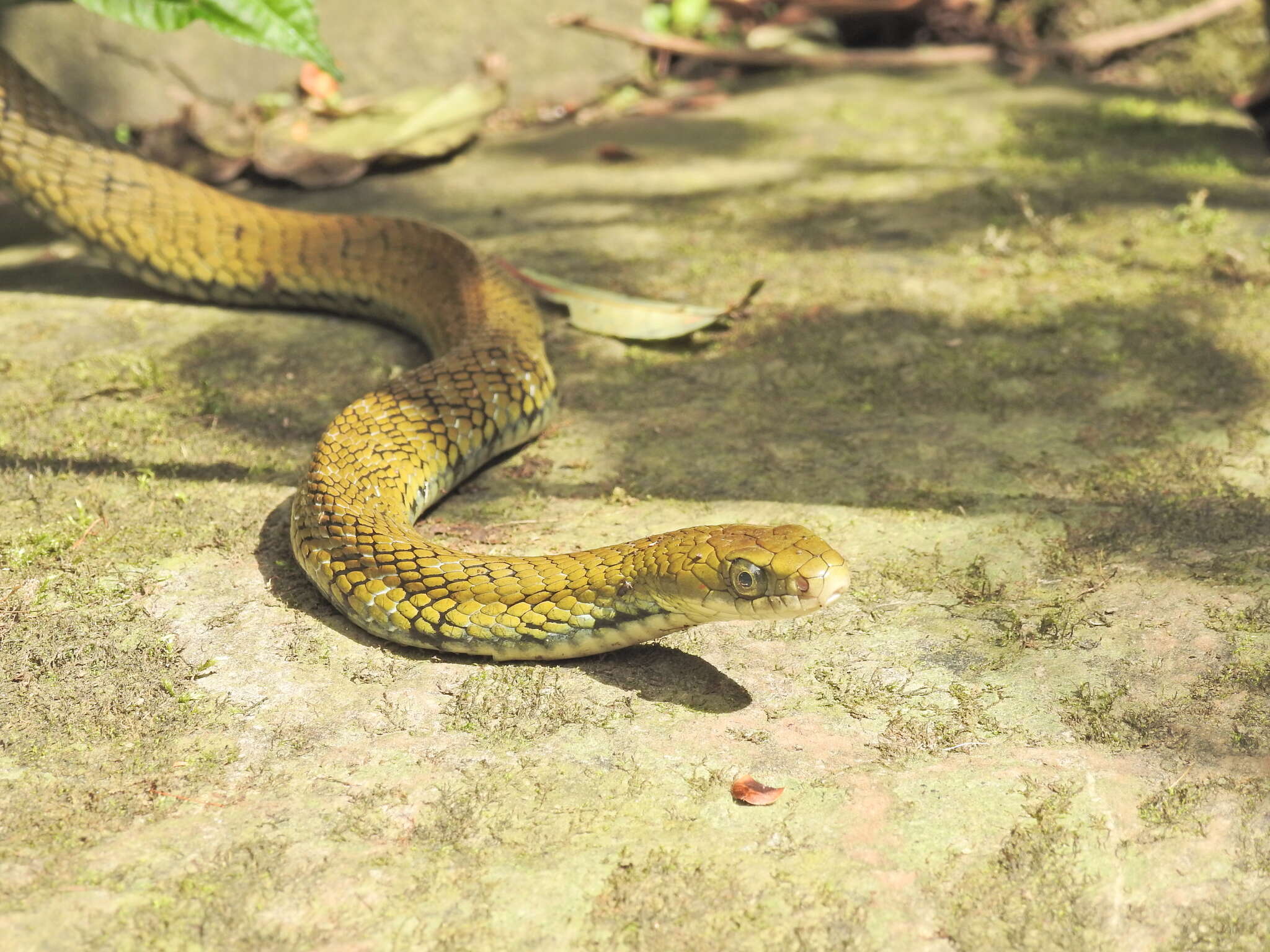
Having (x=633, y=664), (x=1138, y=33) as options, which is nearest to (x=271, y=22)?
(x=633, y=664)

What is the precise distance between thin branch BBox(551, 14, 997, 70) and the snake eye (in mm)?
6355

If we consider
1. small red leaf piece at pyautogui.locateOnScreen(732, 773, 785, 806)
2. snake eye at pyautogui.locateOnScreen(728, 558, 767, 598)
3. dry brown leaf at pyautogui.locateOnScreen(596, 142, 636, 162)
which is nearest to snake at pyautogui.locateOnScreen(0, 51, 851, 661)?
snake eye at pyautogui.locateOnScreen(728, 558, 767, 598)

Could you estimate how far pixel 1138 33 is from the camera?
8.80 metres

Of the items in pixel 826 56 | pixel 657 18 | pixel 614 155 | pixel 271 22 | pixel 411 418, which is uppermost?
pixel 271 22

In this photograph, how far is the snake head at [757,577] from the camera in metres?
3.03

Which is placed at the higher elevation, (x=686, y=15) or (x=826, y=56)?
(x=686, y=15)

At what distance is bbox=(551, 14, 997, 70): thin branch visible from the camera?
28.3 ft

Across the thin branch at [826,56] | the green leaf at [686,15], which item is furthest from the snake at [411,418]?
the green leaf at [686,15]

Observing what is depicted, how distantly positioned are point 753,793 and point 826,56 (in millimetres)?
7375

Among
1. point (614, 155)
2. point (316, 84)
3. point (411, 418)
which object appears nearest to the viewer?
point (411, 418)

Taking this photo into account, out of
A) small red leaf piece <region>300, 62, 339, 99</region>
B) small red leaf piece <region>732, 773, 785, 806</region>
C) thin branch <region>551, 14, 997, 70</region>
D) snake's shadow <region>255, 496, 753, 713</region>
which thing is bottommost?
snake's shadow <region>255, 496, 753, 713</region>

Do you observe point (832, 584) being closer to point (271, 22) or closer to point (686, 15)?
→ point (271, 22)

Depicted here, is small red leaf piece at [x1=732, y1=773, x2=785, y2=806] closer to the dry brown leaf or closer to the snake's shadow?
the snake's shadow

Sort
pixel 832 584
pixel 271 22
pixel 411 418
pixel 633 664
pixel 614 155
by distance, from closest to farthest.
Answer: pixel 832 584 → pixel 633 664 → pixel 411 418 → pixel 271 22 → pixel 614 155
